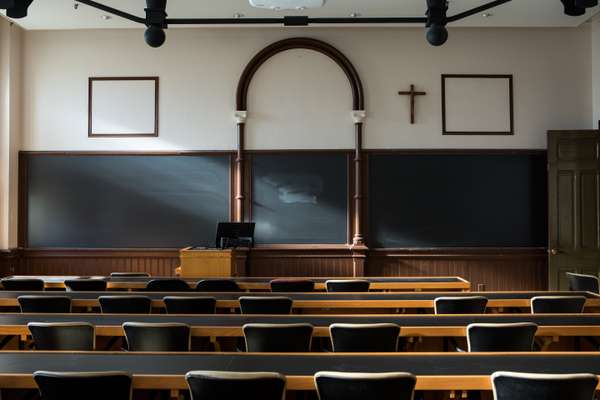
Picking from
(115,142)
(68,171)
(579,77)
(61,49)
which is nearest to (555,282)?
(579,77)

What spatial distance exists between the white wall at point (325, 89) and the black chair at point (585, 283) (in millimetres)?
3029

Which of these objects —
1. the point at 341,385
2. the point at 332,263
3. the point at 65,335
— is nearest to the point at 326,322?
the point at 341,385

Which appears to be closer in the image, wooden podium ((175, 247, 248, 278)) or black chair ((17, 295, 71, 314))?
black chair ((17, 295, 71, 314))

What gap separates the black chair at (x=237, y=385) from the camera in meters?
2.28

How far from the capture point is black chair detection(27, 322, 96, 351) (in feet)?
11.1

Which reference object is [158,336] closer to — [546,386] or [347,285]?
[546,386]

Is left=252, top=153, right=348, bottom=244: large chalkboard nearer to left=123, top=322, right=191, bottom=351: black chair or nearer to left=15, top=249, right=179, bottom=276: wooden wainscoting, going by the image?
left=15, top=249, right=179, bottom=276: wooden wainscoting

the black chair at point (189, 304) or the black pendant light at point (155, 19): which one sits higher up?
the black pendant light at point (155, 19)

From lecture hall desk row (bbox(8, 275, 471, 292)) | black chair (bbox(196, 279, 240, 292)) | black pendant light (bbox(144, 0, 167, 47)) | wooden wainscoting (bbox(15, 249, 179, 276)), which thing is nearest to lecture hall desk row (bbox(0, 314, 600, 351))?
black chair (bbox(196, 279, 240, 292))

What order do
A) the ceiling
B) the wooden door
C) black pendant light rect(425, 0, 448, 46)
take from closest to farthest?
1. black pendant light rect(425, 0, 448, 46)
2. the ceiling
3. the wooden door

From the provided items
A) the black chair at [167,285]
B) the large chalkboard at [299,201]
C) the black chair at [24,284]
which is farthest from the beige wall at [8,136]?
the black chair at [167,285]

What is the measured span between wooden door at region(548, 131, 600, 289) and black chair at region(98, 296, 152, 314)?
6230mm

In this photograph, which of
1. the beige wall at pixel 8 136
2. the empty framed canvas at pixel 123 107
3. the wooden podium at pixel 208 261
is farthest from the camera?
the empty framed canvas at pixel 123 107

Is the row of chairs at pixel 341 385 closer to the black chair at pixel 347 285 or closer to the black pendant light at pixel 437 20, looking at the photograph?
the black chair at pixel 347 285
